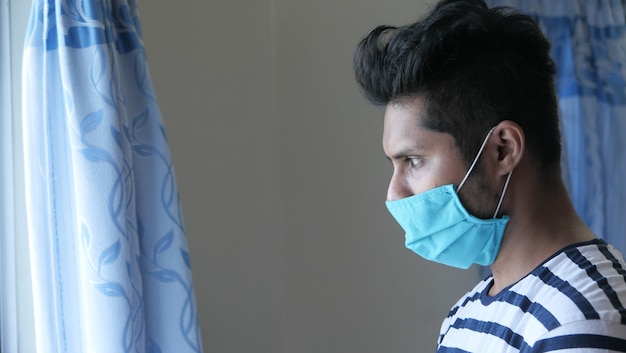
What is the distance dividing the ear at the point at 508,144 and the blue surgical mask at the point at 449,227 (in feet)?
0.05

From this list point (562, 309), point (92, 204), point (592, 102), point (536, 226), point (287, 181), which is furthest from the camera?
point (592, 102)

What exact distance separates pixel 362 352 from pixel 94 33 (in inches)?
49.6

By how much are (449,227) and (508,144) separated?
0.56ft

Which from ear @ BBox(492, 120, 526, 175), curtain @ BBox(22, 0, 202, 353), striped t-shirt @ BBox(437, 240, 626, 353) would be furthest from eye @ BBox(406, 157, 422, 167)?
curtain @ BBox(22, 0, 202, 353)

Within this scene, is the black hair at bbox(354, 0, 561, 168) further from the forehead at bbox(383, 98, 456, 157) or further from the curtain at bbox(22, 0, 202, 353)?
the curtain at bbox(22, 0, 202, 353)

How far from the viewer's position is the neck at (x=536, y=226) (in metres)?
1.14

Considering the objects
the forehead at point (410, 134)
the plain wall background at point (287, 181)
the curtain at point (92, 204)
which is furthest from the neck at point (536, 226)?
the plain wall background at point (287, 181)

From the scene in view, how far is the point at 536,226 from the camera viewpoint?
3.78ft

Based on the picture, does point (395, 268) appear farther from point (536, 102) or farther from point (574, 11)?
point (536, 102)

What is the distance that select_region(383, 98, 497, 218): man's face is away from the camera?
1181 millimetres

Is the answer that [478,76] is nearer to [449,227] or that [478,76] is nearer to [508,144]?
[508,144]

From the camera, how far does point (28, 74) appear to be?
4.83ft

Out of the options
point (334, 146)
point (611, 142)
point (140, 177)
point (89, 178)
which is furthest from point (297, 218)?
point (611, 142)

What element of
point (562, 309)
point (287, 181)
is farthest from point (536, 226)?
point (287, 181)
